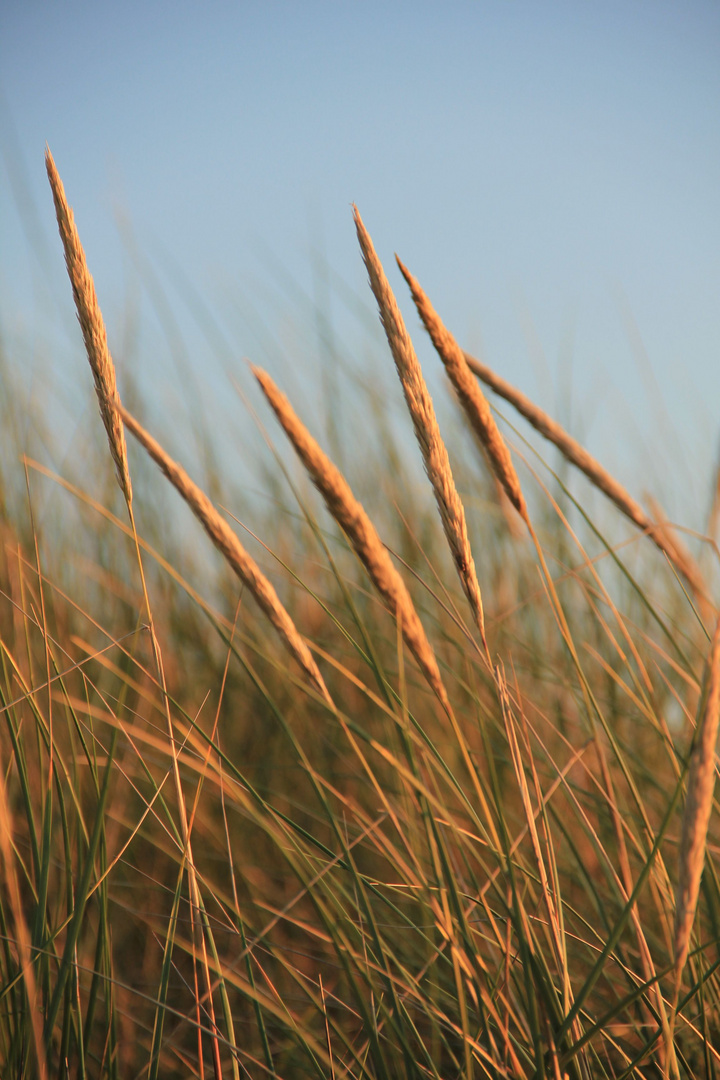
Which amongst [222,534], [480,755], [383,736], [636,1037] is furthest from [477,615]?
[383,736]

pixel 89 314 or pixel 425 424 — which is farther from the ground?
pixel 89 314

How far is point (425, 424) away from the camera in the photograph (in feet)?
1.91

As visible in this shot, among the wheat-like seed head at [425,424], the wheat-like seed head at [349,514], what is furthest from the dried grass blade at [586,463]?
the wheat-like seed head at [349,514]

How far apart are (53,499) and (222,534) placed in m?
1.61

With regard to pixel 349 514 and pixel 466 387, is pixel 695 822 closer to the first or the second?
pixel 349 514

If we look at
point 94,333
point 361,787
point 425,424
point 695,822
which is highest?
point 94,333

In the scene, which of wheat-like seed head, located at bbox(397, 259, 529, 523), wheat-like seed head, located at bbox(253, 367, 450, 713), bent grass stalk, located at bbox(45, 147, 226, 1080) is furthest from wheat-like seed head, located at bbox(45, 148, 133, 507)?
wheat-like seed head, located at bbox(397, 259, 529, 523)

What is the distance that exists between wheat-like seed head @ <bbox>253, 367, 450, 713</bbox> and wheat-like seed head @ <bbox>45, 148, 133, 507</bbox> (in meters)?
0.17

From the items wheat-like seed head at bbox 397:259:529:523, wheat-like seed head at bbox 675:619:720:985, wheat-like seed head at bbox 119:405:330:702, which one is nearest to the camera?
wheat-like seed head at bbox 675:619:720:985

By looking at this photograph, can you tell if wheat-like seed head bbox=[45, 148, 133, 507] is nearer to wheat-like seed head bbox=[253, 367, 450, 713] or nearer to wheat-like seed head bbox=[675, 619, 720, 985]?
wheat-like seed head bbox=[253, 367, 450, 713]

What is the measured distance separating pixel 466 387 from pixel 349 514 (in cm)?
25

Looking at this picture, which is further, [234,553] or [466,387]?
[466,387]

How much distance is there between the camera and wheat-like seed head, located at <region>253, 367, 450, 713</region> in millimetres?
501

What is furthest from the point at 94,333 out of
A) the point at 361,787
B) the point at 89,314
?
the point at 361,787
